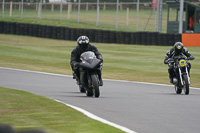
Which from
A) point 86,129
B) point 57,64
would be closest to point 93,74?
point 86,129

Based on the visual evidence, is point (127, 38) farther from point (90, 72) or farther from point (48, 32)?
point (90, 72)

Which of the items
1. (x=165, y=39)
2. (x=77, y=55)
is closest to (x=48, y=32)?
(x=165, y=39)

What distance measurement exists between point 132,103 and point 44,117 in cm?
295

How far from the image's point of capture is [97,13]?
4028 cm

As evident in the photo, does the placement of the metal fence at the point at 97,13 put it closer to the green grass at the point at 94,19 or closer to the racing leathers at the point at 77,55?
the green grass at the point at 94,19

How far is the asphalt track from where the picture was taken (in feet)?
23.9

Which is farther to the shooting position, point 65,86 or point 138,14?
point 138,14

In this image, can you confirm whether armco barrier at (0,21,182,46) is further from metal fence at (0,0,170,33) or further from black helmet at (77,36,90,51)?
black helmet at (77,36,90,51)

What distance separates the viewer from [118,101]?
1038 centimetres

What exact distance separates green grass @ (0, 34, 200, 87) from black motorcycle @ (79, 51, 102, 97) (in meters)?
5.28

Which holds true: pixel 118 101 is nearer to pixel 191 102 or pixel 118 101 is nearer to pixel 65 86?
pixel 191 102

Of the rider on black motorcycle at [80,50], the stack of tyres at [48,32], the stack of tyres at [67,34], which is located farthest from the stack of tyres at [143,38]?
the rider on black motorcycle at [80,50]

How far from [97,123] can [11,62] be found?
16650 mm

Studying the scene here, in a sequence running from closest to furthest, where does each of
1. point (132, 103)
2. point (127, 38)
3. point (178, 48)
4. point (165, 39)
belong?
point (132, 103) → point (178, 48) → point (165, 39) → point (127, 38)
